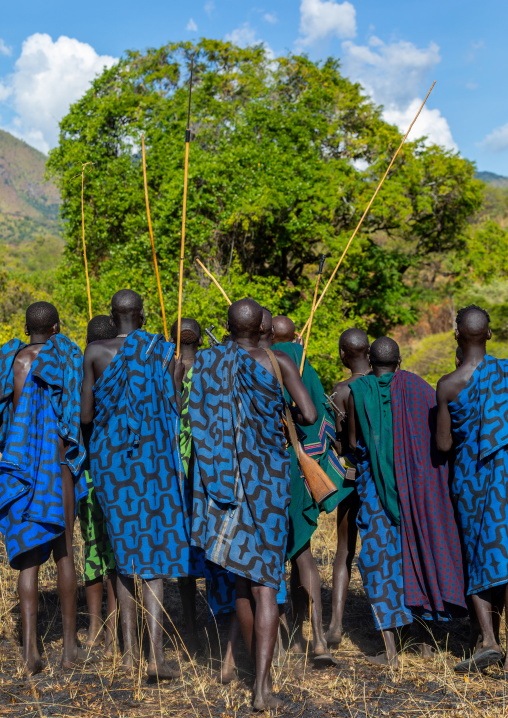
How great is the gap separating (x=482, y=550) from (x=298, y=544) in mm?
997

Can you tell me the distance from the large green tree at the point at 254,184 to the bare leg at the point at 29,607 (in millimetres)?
7750

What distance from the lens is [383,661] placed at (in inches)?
145

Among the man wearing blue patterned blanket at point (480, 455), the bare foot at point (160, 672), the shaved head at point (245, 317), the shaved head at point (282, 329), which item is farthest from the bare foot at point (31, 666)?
the shaved head at point (282, 329)

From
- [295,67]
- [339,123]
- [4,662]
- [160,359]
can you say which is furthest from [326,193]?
[4,662]

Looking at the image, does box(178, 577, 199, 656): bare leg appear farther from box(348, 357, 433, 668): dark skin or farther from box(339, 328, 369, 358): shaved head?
box(339, 328, 369, 358): shaved head

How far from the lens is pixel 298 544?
3656 mm

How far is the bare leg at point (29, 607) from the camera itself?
3.44 meters

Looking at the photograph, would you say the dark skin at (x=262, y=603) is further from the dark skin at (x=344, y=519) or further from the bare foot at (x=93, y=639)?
the bare foot at (x=93, y=639)

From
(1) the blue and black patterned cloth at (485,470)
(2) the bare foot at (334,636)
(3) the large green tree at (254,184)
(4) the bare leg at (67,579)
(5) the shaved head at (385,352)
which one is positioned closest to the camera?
(1) the blue and black patterned cloth at (485,470)

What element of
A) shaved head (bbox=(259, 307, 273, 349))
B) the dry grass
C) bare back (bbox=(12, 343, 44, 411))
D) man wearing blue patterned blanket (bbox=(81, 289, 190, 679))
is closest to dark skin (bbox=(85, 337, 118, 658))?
the dry grass

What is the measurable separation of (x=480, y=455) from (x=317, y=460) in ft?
3.08

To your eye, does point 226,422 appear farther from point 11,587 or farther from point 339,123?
point 339,123

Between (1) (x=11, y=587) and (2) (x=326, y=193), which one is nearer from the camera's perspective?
(1) (x=11, y=587)

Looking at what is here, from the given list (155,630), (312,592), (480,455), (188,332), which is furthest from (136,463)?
(480,455)
